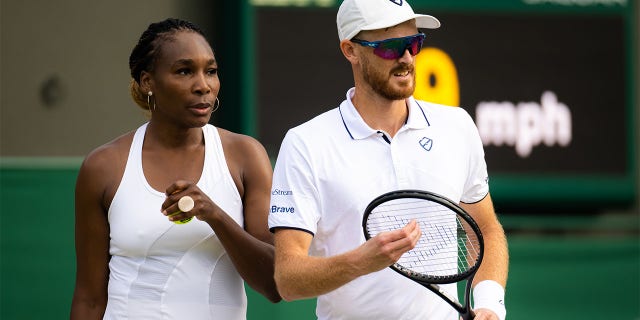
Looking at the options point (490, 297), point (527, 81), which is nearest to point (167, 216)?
point (490, 297)

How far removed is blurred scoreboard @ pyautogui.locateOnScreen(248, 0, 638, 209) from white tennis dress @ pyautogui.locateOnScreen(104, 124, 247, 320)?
3.45m

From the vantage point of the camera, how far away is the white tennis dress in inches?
134

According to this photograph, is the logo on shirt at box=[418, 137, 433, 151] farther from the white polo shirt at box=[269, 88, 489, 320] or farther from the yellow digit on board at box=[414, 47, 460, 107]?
the yellow digit on board at box=[414, 47, 460, 107]

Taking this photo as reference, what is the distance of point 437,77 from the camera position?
23.2ft

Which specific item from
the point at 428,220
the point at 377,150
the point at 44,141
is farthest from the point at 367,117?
the point at 44,141

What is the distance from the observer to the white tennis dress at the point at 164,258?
339cm

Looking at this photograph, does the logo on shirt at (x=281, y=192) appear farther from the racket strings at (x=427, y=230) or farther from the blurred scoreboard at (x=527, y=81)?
the blurred scoreboard at (x=527, y=81)

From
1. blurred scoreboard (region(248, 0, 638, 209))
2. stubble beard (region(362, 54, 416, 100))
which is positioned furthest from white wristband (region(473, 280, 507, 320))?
blurred scoreboard (region(248, 0, 638, 209))

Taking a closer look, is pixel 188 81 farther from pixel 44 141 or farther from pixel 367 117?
pixel 44 141

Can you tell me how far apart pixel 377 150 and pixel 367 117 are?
120mm

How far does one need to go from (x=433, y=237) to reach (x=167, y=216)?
739 mm

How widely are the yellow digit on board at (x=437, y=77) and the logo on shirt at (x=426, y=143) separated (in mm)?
3616

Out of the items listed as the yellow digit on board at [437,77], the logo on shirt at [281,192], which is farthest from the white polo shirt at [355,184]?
the yellow digit on board at [437,77]

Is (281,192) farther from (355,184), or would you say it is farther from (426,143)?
(426,143)
